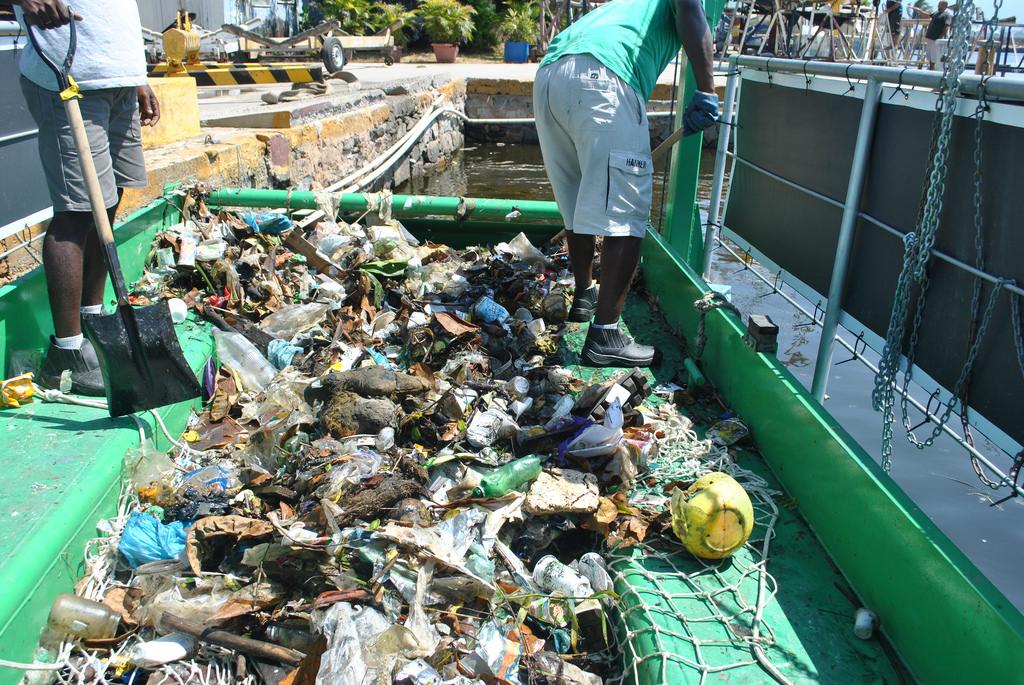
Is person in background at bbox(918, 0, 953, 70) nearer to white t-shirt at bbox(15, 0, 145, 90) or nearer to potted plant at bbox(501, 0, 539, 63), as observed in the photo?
potted plant at bbox(501, 0, 539, 63)

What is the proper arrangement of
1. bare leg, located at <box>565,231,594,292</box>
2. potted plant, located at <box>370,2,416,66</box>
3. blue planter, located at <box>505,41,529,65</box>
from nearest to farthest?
1. bare leg, located at <box>565,231,594,292</box>
2. blue planter, located at <box>505,41,529,65</box>
3. potted plant, located at <box>370,2,416,66</box>

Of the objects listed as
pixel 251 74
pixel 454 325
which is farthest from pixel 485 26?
pixel 454 325

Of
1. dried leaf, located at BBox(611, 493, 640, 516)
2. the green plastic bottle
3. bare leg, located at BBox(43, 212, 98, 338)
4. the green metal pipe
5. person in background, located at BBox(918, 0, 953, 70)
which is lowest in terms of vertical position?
dried leaf, located at BBox(611, 493, 640, 516)

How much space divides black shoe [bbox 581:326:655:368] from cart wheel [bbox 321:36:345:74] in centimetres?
981

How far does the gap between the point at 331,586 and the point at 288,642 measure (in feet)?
0.55

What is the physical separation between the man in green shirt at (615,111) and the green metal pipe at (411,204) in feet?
4.50

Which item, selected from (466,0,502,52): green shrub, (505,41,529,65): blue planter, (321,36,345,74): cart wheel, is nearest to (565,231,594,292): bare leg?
(321,36,345,74): cart wheel

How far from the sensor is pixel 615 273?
3180mm

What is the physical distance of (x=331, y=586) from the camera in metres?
2.02

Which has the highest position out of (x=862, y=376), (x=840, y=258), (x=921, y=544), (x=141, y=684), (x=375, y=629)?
(x=840, y=258)

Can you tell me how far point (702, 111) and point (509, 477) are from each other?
177cm

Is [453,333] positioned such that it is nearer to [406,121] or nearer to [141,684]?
[141,684]

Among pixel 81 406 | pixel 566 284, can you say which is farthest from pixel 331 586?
pixel 566 284

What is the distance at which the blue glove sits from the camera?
10.4ft
